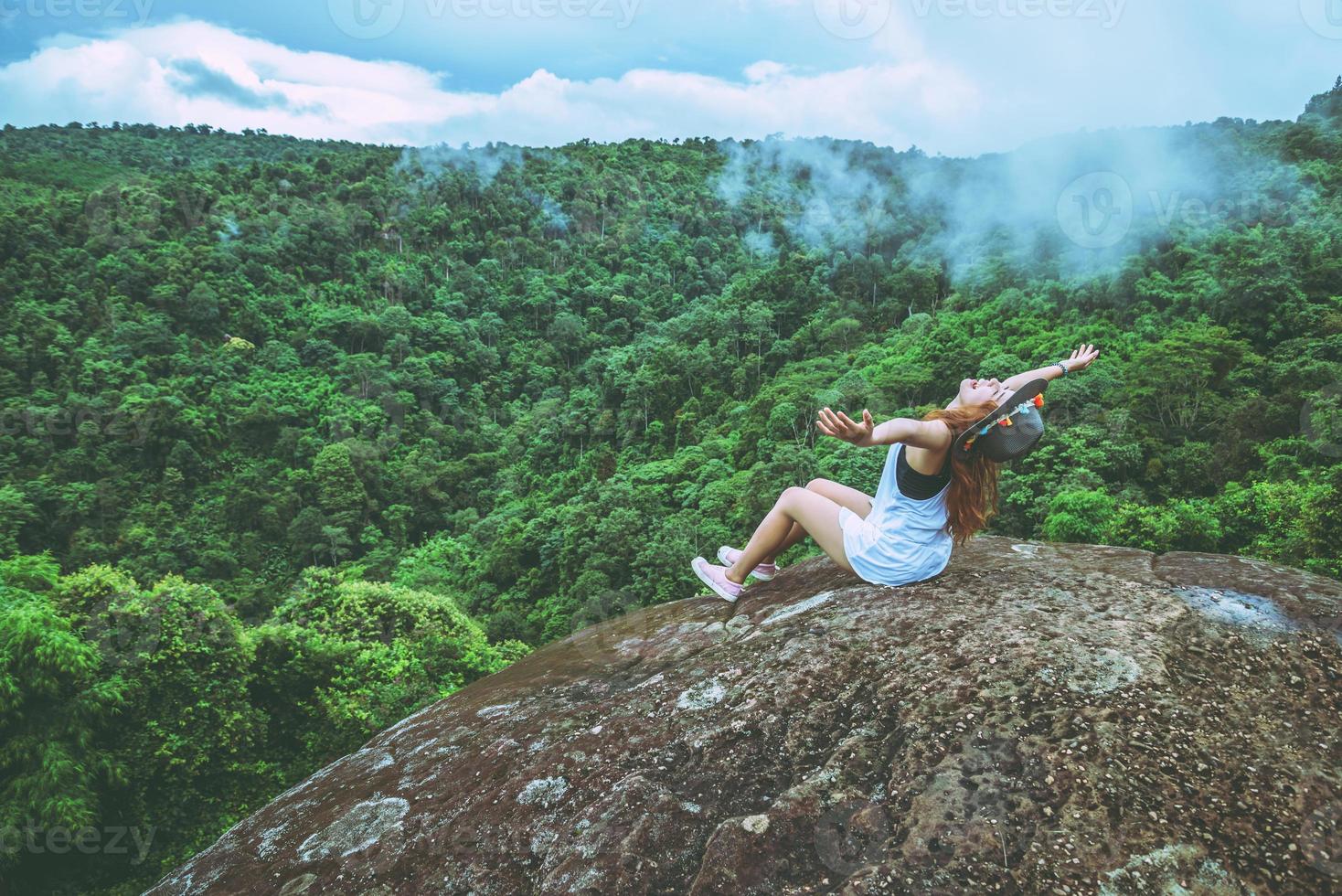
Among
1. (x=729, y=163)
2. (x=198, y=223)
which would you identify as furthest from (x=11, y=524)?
(x=729, y=163)

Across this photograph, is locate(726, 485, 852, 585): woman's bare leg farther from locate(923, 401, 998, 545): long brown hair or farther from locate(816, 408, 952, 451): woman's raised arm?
locate(816, 408, 952, 451): woman's raised arm

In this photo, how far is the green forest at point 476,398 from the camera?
11.1 meters

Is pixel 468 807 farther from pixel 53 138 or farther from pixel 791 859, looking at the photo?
pixel 53 138

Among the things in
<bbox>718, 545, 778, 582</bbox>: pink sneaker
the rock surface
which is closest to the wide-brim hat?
the rock surface

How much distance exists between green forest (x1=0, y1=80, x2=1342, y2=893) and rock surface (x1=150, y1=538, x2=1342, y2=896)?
19.7ft

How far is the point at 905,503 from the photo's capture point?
4402mm

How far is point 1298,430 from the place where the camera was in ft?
57.9

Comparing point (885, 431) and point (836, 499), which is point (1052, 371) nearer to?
point (885, 431)

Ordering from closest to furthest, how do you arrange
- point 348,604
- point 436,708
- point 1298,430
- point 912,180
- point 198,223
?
point 436,708 < point 348,604 < point 1298,430 < point 198,223 < point 912,180

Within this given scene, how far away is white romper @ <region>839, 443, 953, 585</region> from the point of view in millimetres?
4430

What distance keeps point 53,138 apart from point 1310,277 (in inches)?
5941
